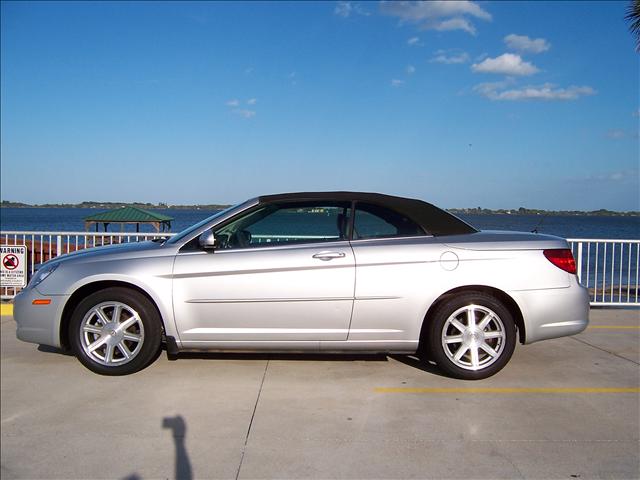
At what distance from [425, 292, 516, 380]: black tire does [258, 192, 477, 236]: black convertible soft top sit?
63 cm

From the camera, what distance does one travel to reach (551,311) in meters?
5.01

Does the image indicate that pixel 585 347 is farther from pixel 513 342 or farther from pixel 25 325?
pixel 25 325

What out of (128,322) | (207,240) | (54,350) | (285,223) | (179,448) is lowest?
(179,448)

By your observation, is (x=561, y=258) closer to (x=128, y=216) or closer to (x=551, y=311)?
(x=551, y=311)

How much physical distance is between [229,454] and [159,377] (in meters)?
1.66

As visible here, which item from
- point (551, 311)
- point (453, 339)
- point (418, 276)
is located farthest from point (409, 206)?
point (551, 311)

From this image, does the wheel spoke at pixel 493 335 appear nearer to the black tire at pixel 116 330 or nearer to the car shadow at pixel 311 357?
the car shadow at pixel 311 357

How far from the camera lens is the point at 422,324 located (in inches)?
197

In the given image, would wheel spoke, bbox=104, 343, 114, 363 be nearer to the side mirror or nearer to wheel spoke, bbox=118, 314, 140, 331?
wheel spoke, bbox=118, 314, 140, 331

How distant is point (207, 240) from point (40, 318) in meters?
1.70

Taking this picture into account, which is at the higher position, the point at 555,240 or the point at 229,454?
the point at 555,240

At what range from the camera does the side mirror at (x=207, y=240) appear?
4918 mm

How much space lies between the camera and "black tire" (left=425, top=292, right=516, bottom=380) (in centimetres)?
495

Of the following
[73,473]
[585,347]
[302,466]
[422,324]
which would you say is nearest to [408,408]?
[422,324]
